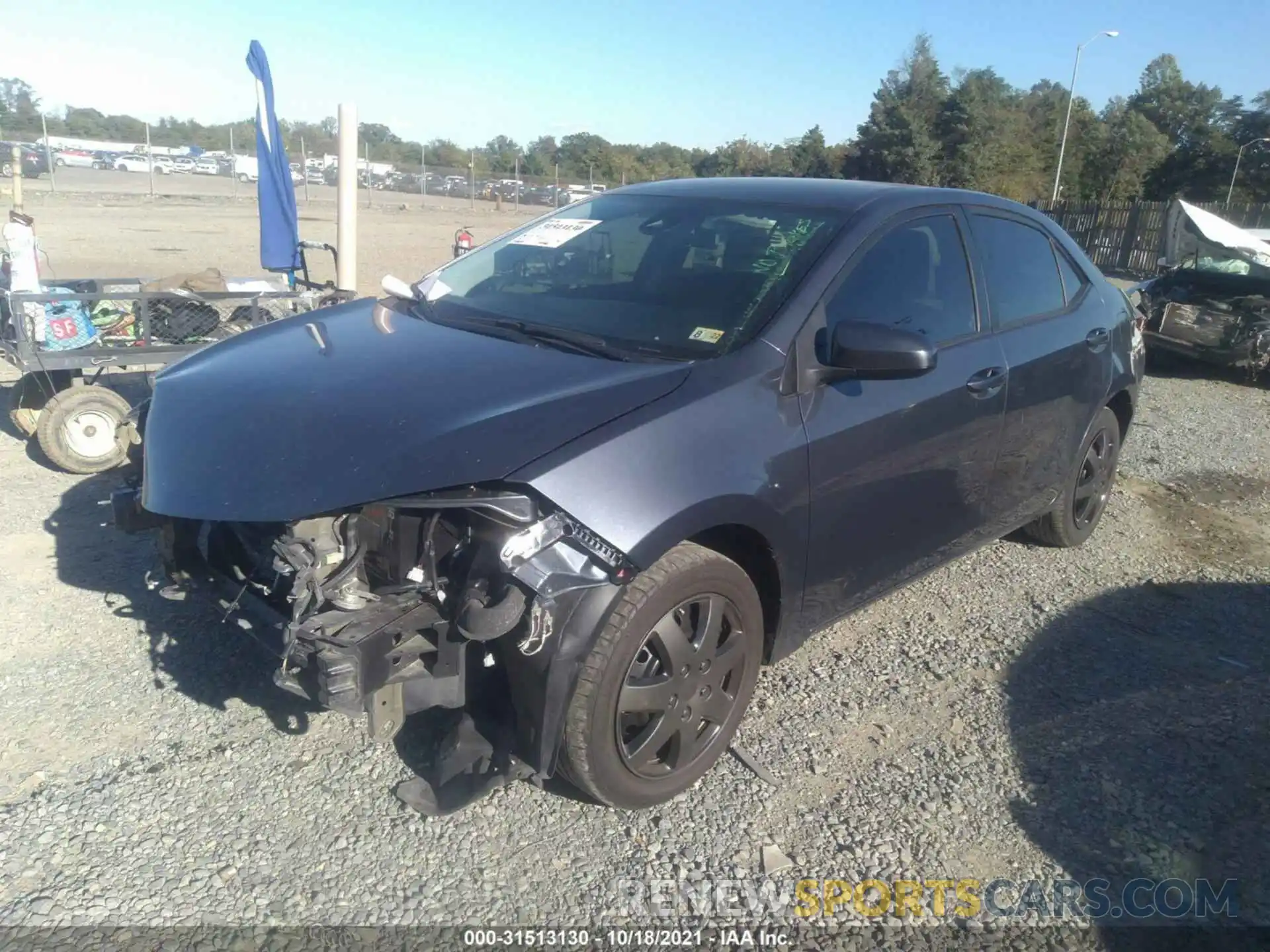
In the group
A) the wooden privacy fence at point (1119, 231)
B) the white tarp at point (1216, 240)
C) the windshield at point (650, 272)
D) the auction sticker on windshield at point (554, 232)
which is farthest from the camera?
the wooden privacy fence at point (1119, 231)

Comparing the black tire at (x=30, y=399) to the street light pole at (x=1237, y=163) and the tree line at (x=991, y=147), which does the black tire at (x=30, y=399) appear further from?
the street light pole at (x=1237, y=163)

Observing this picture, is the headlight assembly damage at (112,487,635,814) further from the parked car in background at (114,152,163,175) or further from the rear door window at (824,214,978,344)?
the parked car in background at (114,152,163,175)

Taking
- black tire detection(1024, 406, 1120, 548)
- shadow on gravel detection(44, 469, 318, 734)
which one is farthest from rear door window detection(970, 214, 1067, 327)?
shadow on gravel detection(44, 469, 318, 734)

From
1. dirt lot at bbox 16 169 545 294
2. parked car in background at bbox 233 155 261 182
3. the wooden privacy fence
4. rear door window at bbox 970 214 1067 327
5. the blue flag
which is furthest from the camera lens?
parked car in background at bbox 233 155 261 182

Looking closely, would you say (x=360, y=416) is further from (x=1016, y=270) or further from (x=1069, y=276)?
(x=1069, y=276)

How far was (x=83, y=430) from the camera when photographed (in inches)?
227

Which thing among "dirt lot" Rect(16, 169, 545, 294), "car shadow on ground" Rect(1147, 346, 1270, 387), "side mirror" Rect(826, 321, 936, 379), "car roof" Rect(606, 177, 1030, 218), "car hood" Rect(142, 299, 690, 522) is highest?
"car roof" Rect(606, 177, 1030, 218)

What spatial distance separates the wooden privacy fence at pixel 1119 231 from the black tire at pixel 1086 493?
78.2 ft

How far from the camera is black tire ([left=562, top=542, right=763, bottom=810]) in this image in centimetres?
268

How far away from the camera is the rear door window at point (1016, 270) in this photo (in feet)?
13.6

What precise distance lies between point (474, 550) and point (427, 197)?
4879cm

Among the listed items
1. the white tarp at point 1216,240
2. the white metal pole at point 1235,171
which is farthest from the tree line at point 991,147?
the white tarp at point 1216,240

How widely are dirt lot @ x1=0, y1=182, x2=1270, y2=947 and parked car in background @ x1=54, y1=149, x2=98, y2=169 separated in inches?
1879

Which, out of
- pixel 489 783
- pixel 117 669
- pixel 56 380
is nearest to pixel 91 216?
pixel 56 380
